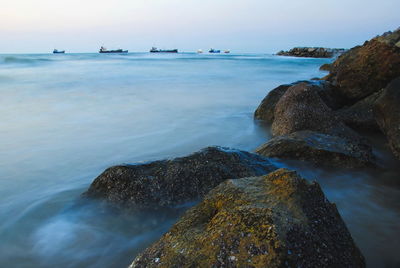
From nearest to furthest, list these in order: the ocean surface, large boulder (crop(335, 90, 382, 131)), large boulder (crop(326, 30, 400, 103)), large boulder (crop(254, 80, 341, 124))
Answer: the ocean surface
large boulder (crop(335, 90, 382, 131))
large boulder (crop(326, 30, 400, 103))
large boulder (crop(254, 80, 341, 124))

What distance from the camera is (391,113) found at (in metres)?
4.14

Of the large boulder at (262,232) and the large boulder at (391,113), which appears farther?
the large boulder at (391,113)

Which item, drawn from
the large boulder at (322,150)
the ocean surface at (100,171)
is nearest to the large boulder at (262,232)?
the ocean surface at (100,171)

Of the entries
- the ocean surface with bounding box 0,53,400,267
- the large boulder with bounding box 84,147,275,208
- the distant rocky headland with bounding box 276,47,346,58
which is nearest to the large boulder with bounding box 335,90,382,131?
the ocean surface with bounding box 0,53,400,267

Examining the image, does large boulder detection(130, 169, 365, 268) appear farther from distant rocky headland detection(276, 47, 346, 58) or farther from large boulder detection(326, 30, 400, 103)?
distant rocky headland detection(276, 47, 346, 58)

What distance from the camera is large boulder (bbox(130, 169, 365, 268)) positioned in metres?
1.73

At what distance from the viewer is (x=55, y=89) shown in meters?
14.3

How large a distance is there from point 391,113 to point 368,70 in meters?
3.04

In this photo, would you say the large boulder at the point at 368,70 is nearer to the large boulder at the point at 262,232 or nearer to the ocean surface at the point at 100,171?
the ocean surface at the point at 100,171

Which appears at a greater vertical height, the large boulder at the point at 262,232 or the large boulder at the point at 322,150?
the large boulder at the point at 262,232

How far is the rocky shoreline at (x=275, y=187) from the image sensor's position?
5.88ft

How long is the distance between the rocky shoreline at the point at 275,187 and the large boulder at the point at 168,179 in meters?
0.01

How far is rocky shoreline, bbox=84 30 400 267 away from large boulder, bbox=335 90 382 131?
2 cm

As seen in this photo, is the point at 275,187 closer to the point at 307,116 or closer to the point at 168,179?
the point at 168,179
